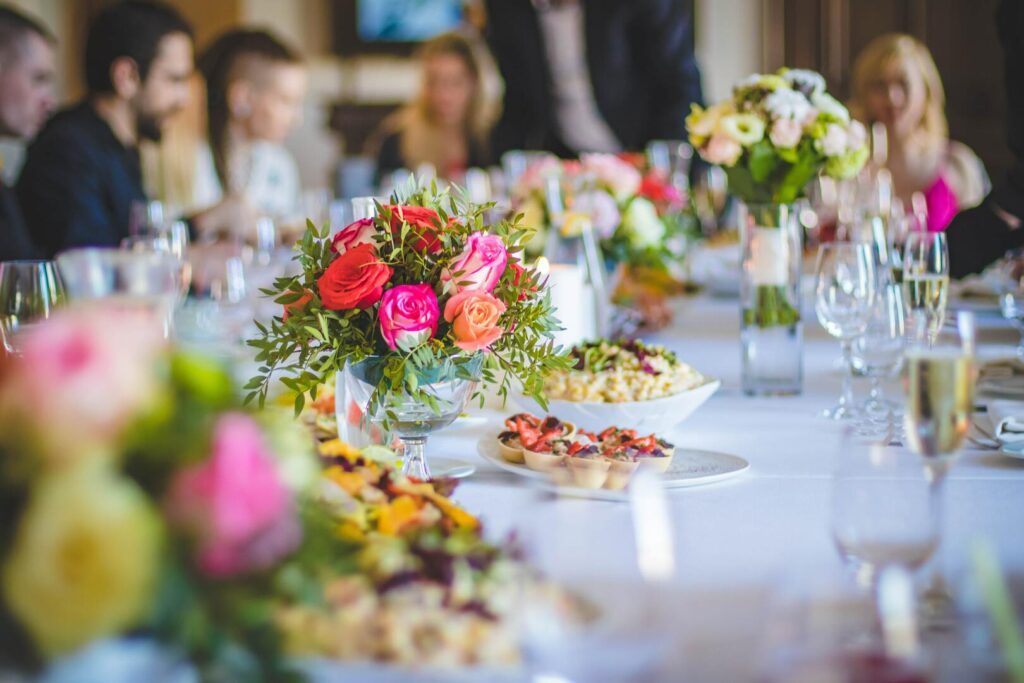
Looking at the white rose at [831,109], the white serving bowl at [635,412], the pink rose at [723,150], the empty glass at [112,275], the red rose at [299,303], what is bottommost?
the white serving bowl at [635,412]

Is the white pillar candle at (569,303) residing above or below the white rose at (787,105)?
below

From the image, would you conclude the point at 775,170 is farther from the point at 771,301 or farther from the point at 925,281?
the point at 925,281

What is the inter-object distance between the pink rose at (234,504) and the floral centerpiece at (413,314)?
48 centimetres

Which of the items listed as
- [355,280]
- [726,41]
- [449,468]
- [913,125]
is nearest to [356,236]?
[355,280]

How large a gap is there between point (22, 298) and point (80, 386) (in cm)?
81

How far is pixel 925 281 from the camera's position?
142 centimetres

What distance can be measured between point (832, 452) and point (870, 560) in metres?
0.56

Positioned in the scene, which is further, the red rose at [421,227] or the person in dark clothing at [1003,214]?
the person in dark clothing at [1003,214]

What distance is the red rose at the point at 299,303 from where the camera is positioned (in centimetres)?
108

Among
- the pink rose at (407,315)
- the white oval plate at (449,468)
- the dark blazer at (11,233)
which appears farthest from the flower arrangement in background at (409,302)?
the dark blazer at (11,233)

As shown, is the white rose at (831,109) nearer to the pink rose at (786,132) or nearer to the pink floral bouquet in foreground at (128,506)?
the pink rose at (786,132)

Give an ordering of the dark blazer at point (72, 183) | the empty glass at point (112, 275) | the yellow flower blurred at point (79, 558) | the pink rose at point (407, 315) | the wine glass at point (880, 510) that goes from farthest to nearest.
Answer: the dark blazer at point (72, 183) < the pink rose at point (407, 315) < the empty glass at point (112, 275) < the wine glass at point (880, 510) < the yellow flower blurred at point (79, 558)

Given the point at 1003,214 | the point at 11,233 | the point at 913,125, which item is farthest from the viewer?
the point at 913,125

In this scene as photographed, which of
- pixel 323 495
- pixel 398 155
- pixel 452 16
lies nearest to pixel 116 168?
pixel 398 155
